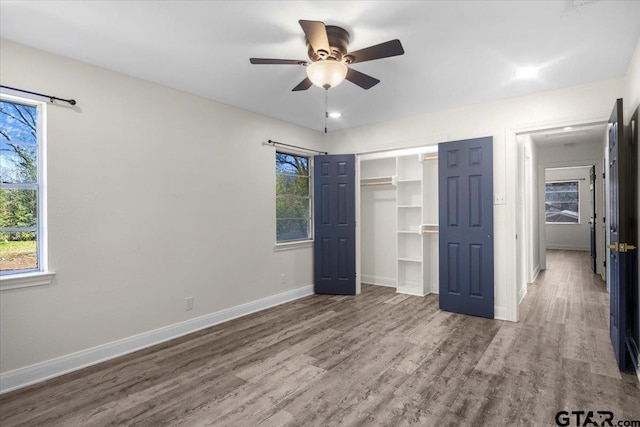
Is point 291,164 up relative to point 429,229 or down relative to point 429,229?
up

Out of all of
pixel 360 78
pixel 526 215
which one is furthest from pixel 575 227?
pixel 360 78

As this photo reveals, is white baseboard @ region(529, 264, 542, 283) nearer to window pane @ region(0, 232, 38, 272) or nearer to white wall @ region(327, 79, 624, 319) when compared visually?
white wall @ region(327, 79, 624, 319)

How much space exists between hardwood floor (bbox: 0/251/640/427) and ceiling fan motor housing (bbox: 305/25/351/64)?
2.46 meters

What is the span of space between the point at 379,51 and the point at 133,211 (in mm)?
2668

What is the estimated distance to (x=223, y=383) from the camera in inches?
101

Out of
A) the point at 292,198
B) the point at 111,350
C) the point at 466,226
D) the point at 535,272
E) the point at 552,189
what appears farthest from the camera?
the point at 552,189

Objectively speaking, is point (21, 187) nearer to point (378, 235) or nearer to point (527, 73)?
point (527, 73)

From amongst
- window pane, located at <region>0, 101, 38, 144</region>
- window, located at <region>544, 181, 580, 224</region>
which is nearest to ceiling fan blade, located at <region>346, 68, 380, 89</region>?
window pane, located at <region>0, 101, 38, 144</region>

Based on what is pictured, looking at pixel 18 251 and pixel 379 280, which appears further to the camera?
Result: pixel 379 280

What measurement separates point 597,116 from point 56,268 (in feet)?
17.4

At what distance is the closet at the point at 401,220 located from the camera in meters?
5.18

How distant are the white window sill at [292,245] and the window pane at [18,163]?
108 inches

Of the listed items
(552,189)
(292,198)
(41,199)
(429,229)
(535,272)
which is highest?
(552,189)

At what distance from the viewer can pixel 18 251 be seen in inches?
105
